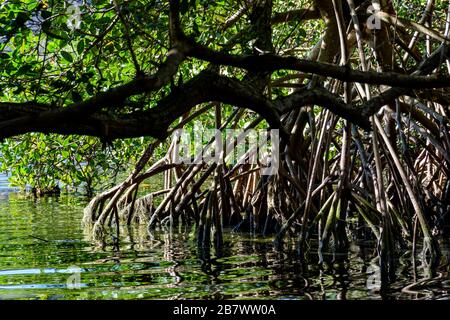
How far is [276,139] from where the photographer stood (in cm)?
854

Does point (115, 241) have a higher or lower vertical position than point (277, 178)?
lower

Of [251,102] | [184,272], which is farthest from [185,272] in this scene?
[251,102]

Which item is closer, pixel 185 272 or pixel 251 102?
pixel 251 102

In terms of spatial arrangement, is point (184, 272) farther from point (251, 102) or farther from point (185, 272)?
point (251, 102)

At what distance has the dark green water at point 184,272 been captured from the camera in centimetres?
569

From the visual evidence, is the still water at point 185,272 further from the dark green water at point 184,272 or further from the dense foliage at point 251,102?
the dense foliage at point 251,102

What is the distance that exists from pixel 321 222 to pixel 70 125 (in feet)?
12.6

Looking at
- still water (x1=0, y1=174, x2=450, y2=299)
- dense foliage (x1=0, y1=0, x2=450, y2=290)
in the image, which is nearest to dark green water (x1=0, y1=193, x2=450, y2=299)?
still water (x1=0, y1=174, x2=450, y2=299)

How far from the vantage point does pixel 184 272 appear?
668 centimetres

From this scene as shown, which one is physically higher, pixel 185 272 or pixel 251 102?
pixel 251 102

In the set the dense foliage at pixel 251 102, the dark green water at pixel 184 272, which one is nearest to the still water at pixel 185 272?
the dark green water at pixel 184 272

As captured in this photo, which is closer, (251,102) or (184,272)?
(251,102)
